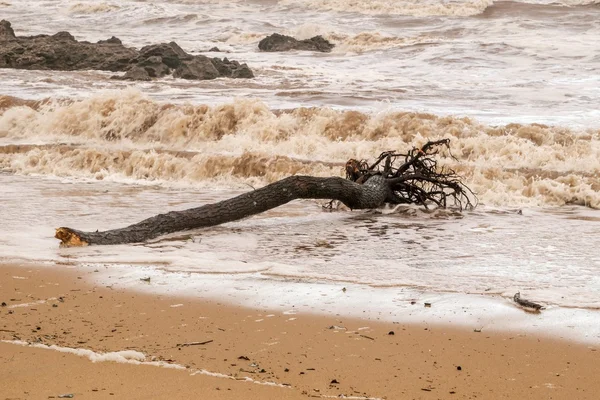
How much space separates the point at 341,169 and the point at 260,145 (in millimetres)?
1853

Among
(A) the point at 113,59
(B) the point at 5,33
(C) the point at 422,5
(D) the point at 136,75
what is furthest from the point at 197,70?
(C) the point at 422,5

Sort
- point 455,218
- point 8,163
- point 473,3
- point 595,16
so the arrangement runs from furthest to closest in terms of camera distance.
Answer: point 473,3, point 595,16, point 8,163, point 455,218

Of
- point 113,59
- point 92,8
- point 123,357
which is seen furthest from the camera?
point 92,8

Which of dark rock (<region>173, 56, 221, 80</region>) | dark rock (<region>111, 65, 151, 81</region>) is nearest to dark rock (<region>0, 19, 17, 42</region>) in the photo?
dark rock (<region>111, 65, 151, 81</region>)

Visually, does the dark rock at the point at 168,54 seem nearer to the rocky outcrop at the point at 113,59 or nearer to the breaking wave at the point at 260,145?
the rocky outcrop at the point at 113,59

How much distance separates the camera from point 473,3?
109ft

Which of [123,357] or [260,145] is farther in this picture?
[260,145]

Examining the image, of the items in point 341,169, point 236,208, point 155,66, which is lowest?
point 341,169

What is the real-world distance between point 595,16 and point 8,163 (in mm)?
22825

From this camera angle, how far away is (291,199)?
766 centimetres

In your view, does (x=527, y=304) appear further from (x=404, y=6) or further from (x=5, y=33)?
(x=404, y=6)

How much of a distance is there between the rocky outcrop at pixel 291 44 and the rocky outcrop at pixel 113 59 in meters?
4.92

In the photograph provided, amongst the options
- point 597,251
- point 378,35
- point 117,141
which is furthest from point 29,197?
point 378,35

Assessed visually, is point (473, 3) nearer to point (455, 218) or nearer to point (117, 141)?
point (117, 141)
